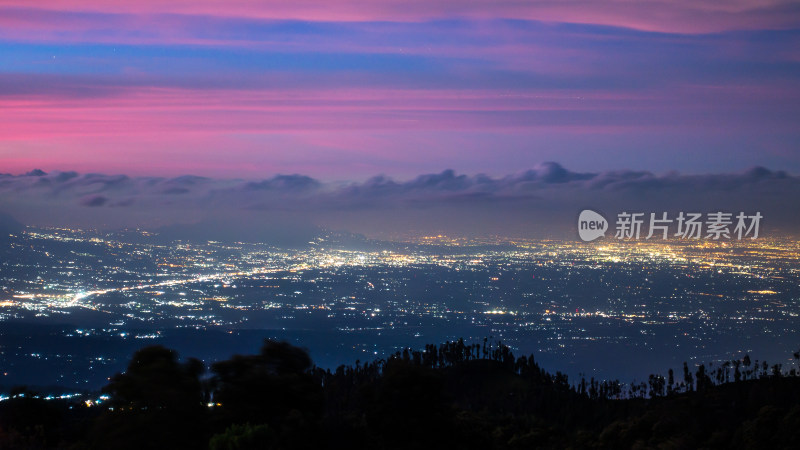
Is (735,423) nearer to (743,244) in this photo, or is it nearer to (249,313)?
(743,244)

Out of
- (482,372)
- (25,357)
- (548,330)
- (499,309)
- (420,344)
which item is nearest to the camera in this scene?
(482,372)

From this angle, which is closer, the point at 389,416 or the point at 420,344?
the point at 389,416

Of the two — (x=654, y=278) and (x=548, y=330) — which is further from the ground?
(x=654, y=278)

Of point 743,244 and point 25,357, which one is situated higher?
point 743,244

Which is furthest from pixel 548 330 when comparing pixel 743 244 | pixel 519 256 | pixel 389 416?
pixel 389 416

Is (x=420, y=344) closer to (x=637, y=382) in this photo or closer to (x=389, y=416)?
(x=637, y=382)

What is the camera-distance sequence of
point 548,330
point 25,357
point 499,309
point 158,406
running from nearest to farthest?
point 158,406 → point 25,357 → point 548,330 → point 499,309

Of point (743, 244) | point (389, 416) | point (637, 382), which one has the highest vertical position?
point (743, 244)

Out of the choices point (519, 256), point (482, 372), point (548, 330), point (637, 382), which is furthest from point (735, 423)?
point (519, 256)

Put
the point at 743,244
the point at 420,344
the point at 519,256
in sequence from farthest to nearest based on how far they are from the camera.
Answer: the point at 519,256 → the point at 420,344 → the point at 743,244
